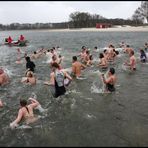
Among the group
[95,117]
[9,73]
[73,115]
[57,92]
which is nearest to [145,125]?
[95,117]

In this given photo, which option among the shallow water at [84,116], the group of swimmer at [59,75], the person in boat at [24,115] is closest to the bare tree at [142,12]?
the group of swimmer at [59,75]

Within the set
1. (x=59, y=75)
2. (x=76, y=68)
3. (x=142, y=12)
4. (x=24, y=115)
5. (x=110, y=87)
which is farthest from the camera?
(x=142, y=12)

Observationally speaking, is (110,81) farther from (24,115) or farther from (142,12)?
(142,12)

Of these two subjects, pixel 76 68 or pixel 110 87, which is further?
pixel 76 68

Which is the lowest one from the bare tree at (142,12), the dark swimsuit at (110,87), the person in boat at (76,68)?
the dark swimsuit at (110,87)

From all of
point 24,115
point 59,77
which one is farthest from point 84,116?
point 24,115

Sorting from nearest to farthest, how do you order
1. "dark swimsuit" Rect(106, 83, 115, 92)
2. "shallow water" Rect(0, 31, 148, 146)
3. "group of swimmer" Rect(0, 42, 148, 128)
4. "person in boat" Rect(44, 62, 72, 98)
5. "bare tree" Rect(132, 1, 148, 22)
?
1. "shallow water" Rect(0, 31, 148, 146)
2. "group of swimmer" Rect(0, 42, 148, 128)
3. "person in boat" Rect(44, 62, 72, 98)
4. "dark swimsuit" Rect(106, 83, 115, 92)
5. "bare tree" Rect(132, 1, 148, 22)

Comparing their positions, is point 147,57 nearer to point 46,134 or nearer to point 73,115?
point 73,115

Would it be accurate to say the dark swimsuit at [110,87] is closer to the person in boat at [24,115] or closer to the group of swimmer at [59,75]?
the group of swimmer at [59,75]

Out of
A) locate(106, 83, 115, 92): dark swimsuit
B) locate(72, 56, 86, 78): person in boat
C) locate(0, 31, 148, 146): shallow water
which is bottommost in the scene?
locate(0, 31, 148, 146): shallow water

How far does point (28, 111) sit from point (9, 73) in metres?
10.2

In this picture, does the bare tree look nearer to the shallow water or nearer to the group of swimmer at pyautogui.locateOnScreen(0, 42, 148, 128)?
the group of swimmer at pyautogui.locateOnScreen(0, 42, 148, 128)

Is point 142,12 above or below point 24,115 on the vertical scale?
above

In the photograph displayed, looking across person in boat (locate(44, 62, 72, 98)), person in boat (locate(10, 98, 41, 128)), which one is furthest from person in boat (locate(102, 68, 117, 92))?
person in boat (locate(10, 98, 41, 128))
